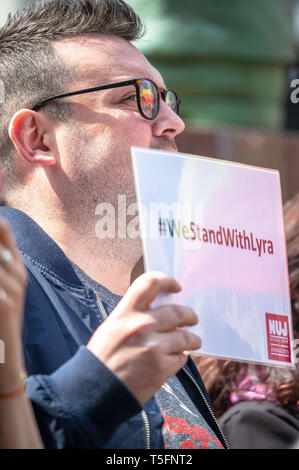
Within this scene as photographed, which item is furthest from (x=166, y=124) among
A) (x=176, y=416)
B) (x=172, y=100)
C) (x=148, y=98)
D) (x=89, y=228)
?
(x=176, y=416)

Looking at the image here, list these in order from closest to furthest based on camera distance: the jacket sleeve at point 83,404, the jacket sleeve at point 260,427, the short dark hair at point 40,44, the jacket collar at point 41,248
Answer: the jacket sleeve at point 83,404, the jacket collar at point 41,248, the short dark hair at point 40,44, the jacket sleeve at point 260,427

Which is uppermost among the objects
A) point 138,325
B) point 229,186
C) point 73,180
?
point 73,180

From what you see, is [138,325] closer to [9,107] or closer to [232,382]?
[9,107]

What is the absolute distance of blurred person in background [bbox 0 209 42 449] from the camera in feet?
3.75

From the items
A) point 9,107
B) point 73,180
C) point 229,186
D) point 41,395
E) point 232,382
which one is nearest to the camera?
point 41,395

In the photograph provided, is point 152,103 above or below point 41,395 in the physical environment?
above

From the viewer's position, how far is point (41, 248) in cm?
174

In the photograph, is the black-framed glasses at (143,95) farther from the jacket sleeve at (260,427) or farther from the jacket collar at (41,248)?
the jacket sleeve at (260,427)

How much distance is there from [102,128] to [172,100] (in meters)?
0.29

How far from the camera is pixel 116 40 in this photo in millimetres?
2127

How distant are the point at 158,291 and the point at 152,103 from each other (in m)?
0.80

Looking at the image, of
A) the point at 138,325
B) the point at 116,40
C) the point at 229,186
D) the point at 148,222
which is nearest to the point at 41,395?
the point at 138,325

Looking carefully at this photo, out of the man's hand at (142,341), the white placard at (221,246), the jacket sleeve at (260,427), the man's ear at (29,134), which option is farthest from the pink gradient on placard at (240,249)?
the jacket sleeve at (260,427)

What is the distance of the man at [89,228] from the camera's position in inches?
51.1
